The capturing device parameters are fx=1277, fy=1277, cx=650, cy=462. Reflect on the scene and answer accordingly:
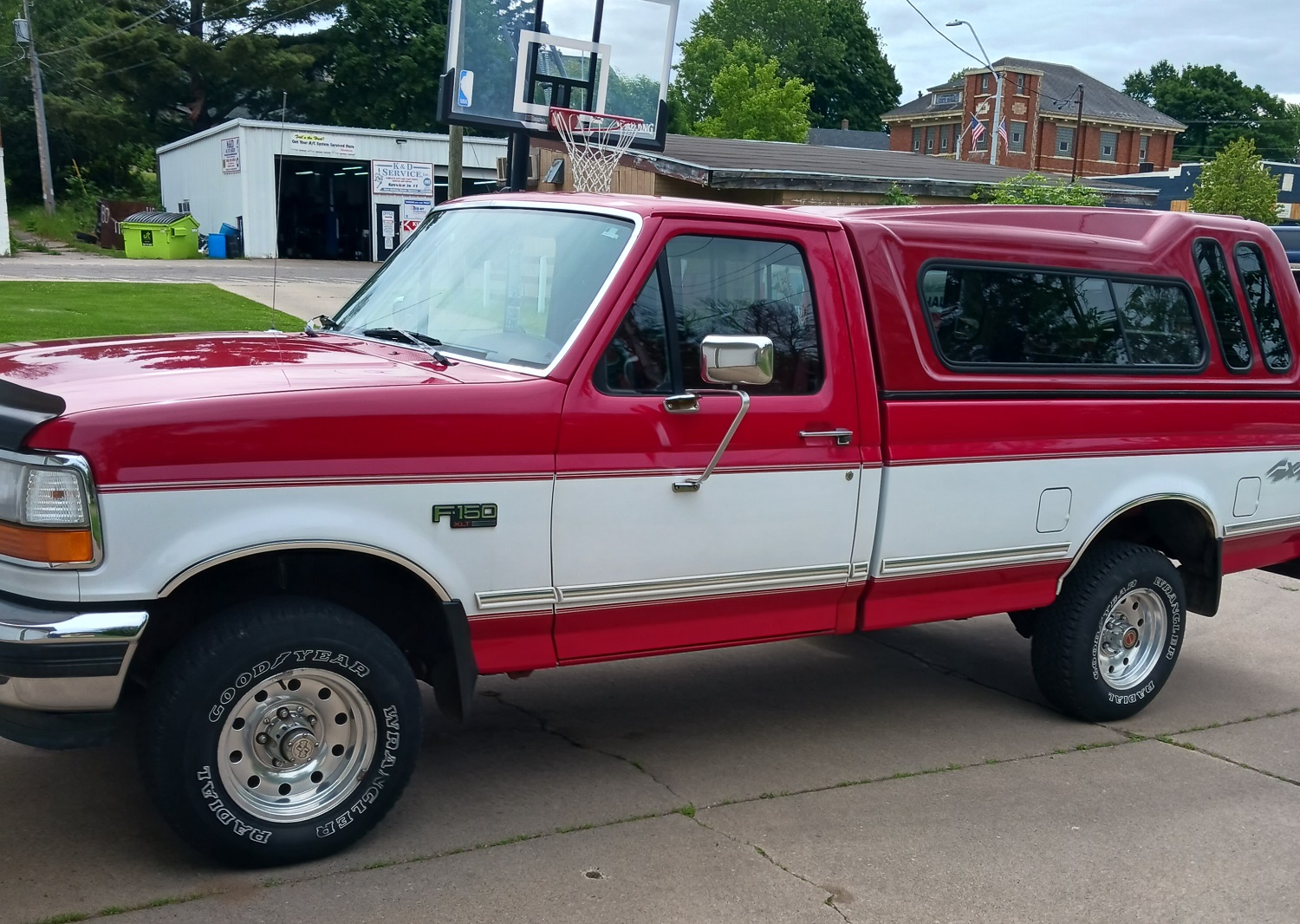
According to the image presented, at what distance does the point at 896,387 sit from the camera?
4.89 metres

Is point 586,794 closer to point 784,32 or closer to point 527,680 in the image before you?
point 527,680

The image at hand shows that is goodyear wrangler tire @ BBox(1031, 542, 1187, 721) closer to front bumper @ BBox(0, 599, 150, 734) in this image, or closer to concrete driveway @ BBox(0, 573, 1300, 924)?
concrete driveway @ BBox(0, 573, 1300, 924)

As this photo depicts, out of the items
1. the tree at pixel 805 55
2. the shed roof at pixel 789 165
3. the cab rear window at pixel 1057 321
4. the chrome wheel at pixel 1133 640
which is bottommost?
the chrome wheel at pixel 1133 640

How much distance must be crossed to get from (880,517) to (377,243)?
3647cm

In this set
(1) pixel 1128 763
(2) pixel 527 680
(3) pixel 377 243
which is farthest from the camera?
(3) pixel 377 243

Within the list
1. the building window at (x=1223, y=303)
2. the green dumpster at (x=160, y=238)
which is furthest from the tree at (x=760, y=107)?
the building window at (x=1223, y=303)

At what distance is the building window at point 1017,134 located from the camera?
8012 centimetres

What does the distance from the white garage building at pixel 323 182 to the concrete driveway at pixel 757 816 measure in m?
31.8

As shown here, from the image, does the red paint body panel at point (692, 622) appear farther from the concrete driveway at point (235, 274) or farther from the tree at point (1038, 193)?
the concrete driveway at point (235, 274)

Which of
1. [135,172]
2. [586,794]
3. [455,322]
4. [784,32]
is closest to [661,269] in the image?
[455,322]

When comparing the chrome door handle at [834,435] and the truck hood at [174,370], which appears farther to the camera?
the chrome door handle at [834,435]

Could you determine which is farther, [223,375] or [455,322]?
[455,322]

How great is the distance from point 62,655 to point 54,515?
373 mm

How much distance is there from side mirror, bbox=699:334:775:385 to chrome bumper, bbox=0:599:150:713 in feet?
6.18
